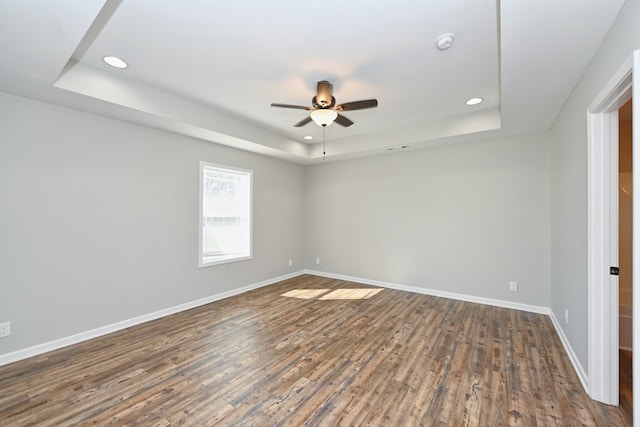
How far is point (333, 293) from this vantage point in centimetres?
465

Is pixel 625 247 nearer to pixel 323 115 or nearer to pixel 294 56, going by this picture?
pixel 323 115

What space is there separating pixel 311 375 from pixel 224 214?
307cm

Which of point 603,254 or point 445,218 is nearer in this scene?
point 603,254

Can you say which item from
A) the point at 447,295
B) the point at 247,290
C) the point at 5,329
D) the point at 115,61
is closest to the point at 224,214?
the point at 247,290

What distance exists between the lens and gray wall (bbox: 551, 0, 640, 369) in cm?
159

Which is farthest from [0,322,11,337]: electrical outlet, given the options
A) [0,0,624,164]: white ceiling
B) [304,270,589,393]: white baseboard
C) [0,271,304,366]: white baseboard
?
[304,270,589,393]: white baseboard

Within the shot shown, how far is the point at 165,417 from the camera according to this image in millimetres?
1812

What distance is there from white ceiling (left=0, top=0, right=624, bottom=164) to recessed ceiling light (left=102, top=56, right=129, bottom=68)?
50mm

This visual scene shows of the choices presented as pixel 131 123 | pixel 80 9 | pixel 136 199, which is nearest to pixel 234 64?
pixel 80 9

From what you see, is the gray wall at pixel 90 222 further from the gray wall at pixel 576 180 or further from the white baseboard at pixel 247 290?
the gray wall at pixel 576 180

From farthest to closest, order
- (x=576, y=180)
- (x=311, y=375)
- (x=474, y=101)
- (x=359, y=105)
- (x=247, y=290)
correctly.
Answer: (x=247, y=290)
(x=474, y=101)
(x=359, y=105)
(x=576, y=180)
(x=311, y=375)

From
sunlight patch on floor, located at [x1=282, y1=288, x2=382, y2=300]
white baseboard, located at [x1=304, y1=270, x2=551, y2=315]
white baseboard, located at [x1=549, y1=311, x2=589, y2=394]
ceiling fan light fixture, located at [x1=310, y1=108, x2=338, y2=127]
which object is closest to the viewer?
white baseboard, located at [x1=549, y1=311, x2=589, y2=394]

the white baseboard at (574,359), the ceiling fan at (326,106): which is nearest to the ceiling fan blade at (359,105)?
the ceiling fan at (326,106)

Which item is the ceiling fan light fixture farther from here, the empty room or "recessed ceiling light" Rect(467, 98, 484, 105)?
"recessed ceiling light" Rect(467, 98, 484, 105)
